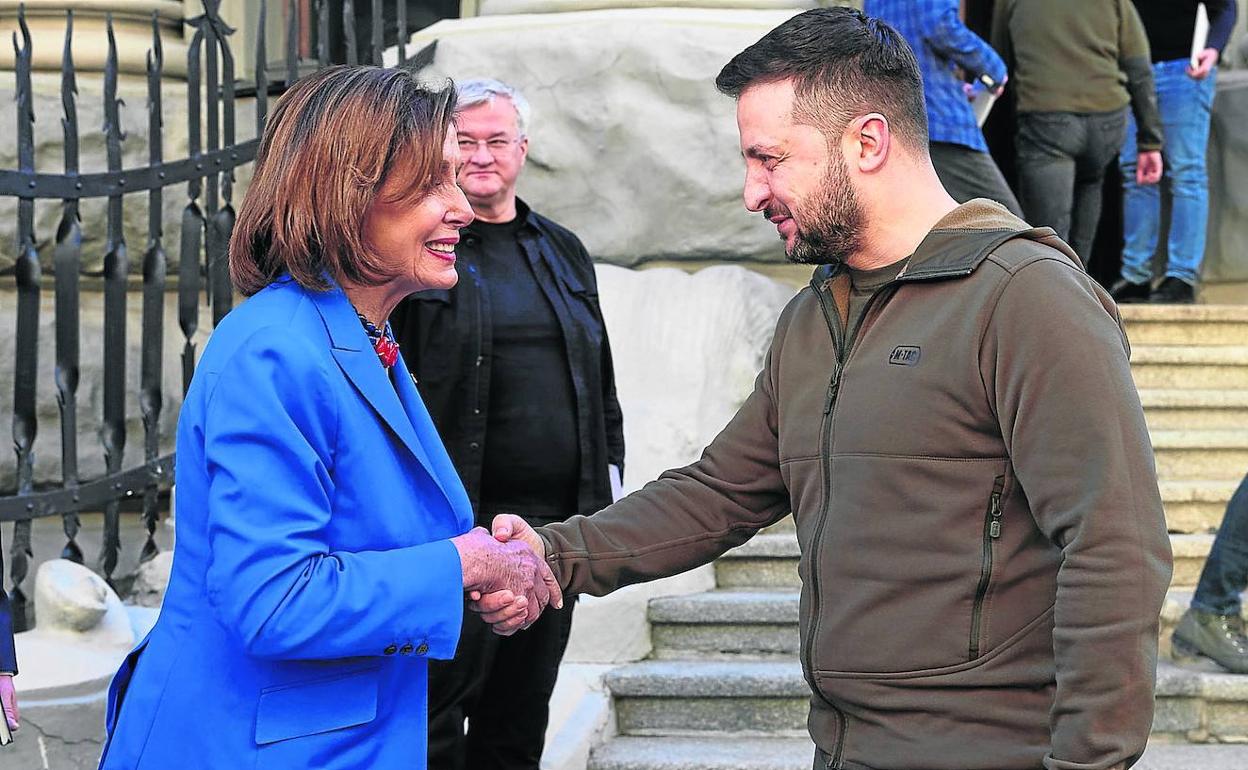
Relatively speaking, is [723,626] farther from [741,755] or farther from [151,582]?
[151,582]

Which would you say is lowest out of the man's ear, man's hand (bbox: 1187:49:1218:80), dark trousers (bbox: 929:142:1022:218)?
dark trousers (bbox: 929:142:1022:218)

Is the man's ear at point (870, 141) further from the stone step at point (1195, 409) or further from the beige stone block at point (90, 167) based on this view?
the stone step at point (1195, 409)

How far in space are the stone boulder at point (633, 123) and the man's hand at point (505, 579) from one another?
11.4ft

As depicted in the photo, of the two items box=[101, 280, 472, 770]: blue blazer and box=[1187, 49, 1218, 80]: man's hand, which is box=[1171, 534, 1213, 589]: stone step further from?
box=[101, 280, 472, 770]: blue blazer

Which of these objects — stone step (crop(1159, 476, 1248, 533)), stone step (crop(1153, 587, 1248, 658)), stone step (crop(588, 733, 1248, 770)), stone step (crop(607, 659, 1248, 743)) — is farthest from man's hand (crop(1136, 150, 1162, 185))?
stone step (crop(588, 733, 1248, 770))

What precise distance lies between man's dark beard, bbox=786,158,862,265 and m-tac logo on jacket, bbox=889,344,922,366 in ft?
0.71

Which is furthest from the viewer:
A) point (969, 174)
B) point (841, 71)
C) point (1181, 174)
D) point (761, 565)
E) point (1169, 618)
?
point (1181, 174)

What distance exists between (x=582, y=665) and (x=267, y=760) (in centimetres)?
288

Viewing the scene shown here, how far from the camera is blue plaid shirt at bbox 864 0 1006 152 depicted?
17.3ft

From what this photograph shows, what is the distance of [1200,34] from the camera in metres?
6.83

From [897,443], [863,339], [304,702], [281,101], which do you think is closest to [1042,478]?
[897,443]

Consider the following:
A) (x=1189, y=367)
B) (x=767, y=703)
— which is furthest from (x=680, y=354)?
(x=1189, y=367)

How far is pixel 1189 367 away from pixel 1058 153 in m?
1.03

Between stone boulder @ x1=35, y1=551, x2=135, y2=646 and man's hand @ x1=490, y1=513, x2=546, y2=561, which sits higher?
man's hand @ x1=490, y1=513, x2=546, y2=561
